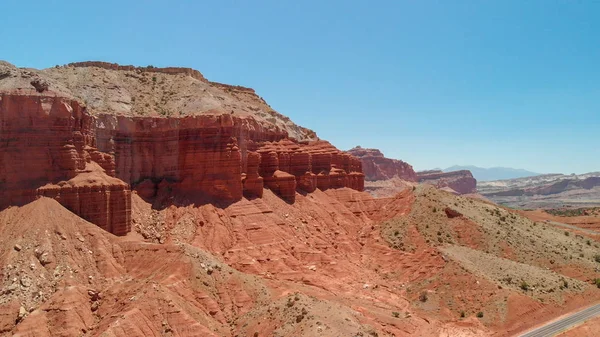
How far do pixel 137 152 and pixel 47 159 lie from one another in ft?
42.8

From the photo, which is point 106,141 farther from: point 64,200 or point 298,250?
point 298,250

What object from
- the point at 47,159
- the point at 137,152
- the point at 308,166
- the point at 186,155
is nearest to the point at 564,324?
the point at 308,166

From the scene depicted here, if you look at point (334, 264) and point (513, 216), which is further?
point (513, 216)

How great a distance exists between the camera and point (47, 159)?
129 feet

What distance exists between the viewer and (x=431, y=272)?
52.5 meters

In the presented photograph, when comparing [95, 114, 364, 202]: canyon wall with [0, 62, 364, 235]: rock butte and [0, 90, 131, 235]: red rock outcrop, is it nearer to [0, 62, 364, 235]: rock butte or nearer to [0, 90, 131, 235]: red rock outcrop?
[0, 62, 364, 235]: rock butte

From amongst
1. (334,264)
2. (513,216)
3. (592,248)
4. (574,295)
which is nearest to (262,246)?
(334,264)

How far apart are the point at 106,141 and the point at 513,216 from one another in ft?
185

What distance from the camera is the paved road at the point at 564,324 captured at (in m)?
42.0

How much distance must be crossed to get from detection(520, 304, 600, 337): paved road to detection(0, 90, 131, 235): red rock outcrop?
3649 centimetres

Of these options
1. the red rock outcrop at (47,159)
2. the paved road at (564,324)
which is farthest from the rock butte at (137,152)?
the paved road at (564,324)

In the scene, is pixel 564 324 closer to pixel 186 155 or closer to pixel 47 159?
pixel 186 155

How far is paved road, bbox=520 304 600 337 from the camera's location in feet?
138

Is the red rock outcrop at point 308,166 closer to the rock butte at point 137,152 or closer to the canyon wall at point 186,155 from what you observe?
the rock butte at point 137,152
